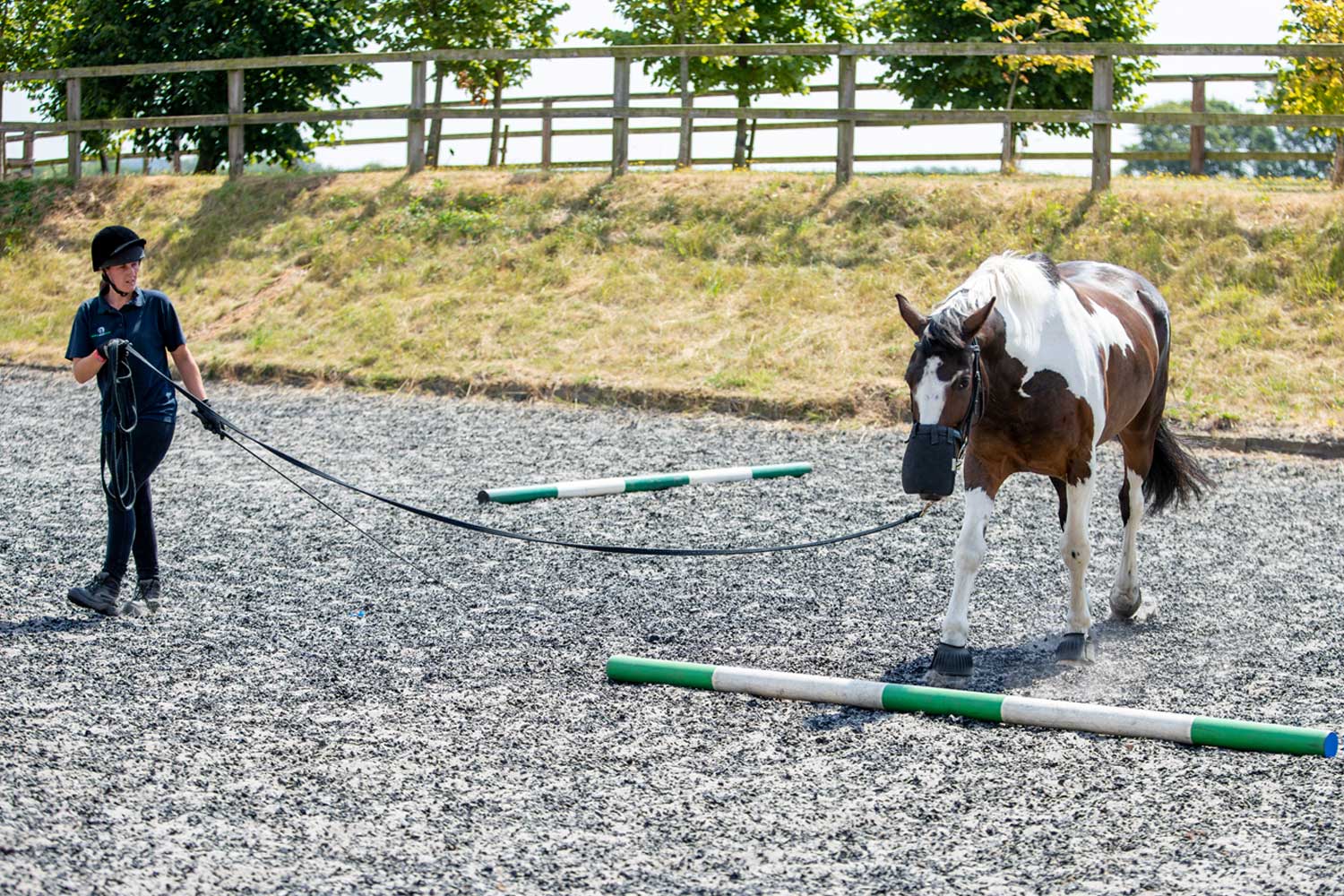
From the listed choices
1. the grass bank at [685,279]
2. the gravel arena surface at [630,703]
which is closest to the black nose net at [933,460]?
the gravel arena surface at [630,703]

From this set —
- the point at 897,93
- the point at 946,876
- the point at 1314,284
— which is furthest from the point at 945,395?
the point at 897,93

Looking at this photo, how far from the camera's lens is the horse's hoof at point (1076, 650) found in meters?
5.95

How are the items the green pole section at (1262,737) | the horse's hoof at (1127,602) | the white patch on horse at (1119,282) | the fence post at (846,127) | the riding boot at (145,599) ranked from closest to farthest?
the green pole section at (1262,737)
the riding boot at (145,599)
the horse's hoof at (1127,602)
the white patch on horse at (1119,282)
the fence post at (846,127)

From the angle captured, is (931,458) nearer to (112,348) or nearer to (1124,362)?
(1124,362)

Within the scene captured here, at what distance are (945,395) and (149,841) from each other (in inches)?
124

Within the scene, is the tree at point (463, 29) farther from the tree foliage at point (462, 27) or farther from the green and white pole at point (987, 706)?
the green and white pole at point (987, 706)

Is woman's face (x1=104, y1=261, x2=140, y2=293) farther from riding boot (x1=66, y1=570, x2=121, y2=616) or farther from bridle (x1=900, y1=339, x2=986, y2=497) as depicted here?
bridle (x1=900, y1=339, x2=986, y2=497)

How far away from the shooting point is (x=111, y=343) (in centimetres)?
623

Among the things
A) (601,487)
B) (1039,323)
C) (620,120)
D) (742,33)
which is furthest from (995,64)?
(1039,323)

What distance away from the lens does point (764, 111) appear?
1655 cm

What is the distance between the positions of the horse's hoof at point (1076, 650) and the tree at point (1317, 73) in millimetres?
11709

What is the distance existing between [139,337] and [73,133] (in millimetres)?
17492

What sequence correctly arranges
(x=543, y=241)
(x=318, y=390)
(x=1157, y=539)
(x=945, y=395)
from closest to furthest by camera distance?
(x=945, y=395), (x=1157, y=539), (x=318, y=390), (x=543, y=241)

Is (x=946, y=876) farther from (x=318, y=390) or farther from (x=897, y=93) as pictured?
(x=897, y=93)
